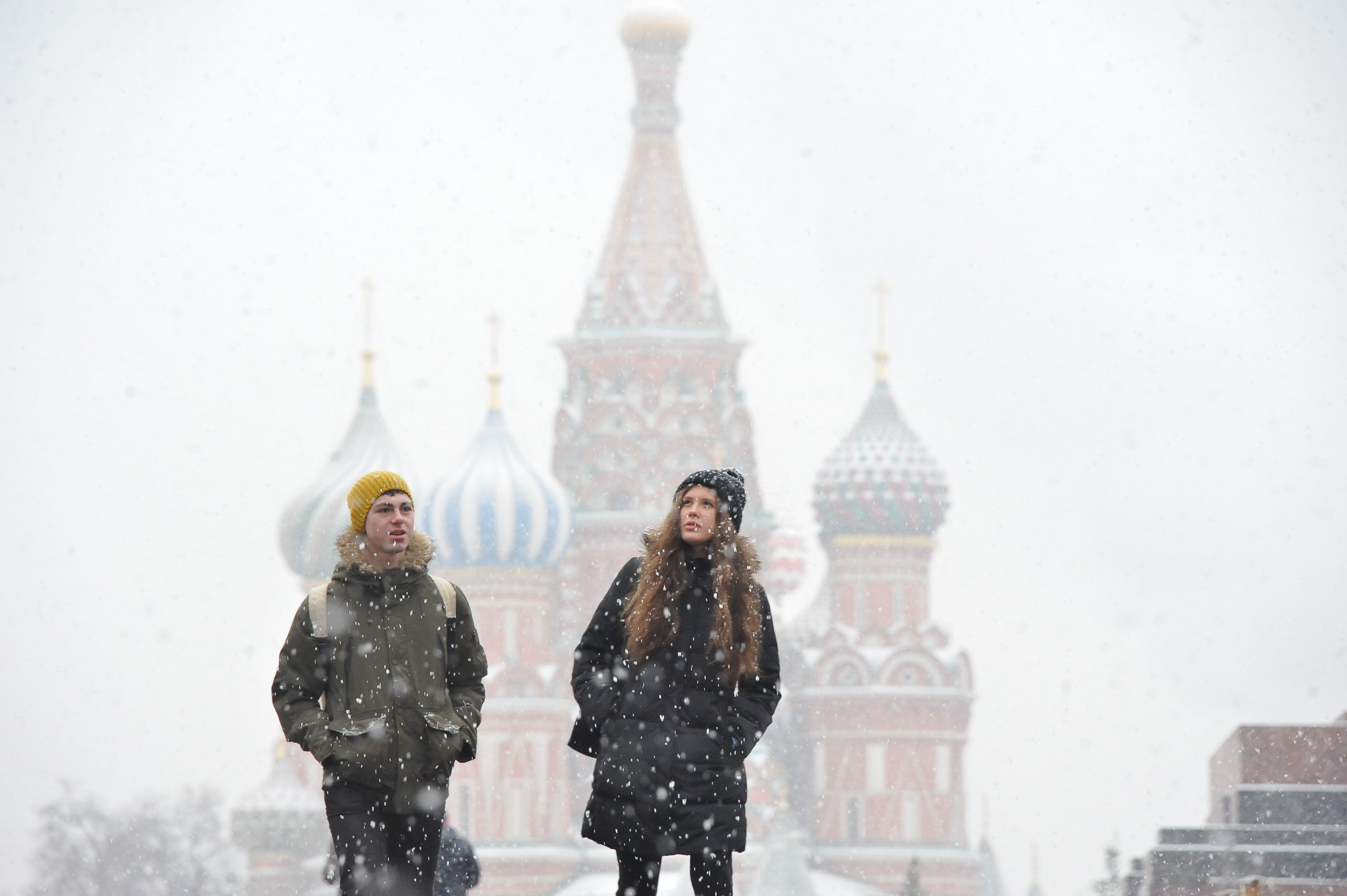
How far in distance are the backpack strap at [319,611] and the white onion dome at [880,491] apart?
43.0 m

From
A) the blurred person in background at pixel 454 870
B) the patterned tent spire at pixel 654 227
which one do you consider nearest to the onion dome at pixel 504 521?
the patterned tent spire at pixel 654 227

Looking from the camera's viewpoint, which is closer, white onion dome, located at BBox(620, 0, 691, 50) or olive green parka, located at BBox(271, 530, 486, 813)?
Answer: olive green parka, located at BBox(271, 530, 486, 813)

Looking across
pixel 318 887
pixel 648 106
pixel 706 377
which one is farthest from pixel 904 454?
pixel 318 887

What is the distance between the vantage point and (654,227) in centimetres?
4938

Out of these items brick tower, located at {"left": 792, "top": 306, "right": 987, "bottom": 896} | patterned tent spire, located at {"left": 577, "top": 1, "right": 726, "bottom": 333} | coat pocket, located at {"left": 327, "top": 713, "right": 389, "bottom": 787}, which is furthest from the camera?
patterned tent spire, located at {"left": 577, "top": 1, "right": 726, "bottom": 333}

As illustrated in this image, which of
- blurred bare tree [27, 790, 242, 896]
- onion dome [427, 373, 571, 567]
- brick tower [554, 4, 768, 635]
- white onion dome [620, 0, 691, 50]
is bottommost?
blurred bare tree [27, 790, 242, 896]

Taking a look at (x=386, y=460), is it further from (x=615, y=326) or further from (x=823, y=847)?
(x=823, y=847)

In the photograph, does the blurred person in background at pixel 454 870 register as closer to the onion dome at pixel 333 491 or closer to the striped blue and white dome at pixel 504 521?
the striped blue and white dome at pixel 504 521

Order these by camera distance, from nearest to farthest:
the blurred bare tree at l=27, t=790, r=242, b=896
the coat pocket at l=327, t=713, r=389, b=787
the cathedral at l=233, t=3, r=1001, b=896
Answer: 1. the coat pocket at l=327, t=713, r=389, b=787
2. the blurred bare tree at l=27, t=790, r=242, b=896
3. the cathedral at l=233, t=3, r=1001, b=896

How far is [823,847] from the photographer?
47844 millimetres

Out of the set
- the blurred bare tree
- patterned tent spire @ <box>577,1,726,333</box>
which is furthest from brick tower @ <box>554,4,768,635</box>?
the blurred bare tree

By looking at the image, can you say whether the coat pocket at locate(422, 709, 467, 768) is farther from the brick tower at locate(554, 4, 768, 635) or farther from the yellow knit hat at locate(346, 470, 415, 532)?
the brick tower at locate(554, 4, 768, 635)

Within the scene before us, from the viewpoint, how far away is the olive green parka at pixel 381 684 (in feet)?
17.9

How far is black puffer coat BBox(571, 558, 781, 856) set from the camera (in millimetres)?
5496
